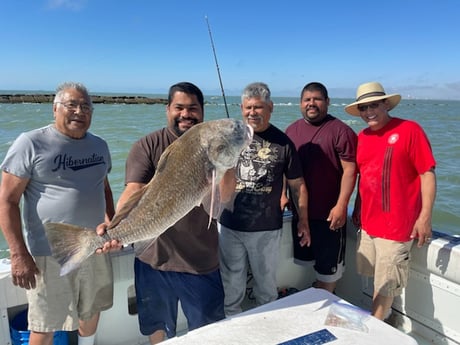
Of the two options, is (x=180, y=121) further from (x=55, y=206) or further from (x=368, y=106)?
(x=368, y=106)

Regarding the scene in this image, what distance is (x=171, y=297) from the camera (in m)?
2.73

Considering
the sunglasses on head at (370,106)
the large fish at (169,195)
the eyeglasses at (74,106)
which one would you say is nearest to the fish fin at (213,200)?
the large fish at (169,195)

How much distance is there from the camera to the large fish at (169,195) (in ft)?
6.96

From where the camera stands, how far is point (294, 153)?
3191 mm

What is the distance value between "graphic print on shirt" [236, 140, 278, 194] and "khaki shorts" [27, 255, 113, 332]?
1.28 m

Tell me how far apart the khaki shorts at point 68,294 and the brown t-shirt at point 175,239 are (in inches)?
15.6

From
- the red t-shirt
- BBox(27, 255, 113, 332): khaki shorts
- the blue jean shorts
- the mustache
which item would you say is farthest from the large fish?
the red t-shirt

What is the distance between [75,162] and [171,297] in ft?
3.93

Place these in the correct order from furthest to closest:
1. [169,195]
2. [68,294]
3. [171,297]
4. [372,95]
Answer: [372,95] → [171,297] → [68,294] → [169,195]

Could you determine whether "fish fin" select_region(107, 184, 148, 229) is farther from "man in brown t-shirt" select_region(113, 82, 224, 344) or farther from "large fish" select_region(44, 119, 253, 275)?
"man in brown t-shirt" select_region(113, 82, 224, 344)

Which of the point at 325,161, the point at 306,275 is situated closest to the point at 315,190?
the point at 325,161

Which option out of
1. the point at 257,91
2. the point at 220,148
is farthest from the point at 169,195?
the point at 257,91

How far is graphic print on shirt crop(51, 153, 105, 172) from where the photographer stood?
2.54 m

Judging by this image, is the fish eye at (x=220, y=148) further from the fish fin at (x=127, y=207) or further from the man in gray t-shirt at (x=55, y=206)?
the man in gray t-shirt at (x=55, y=206)
